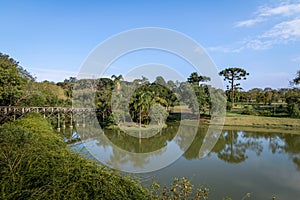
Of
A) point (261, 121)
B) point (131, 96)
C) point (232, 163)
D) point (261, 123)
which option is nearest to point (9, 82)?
point (131, 96)

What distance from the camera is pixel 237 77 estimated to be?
33.2m

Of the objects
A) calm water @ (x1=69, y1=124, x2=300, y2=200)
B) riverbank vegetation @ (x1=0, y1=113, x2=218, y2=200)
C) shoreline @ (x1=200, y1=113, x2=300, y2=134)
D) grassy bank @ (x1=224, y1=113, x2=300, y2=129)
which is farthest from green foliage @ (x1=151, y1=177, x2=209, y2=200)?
grassy bank @ (x1=224, y1=113, x2=300, y2=129)

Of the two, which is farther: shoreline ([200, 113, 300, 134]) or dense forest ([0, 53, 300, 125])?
shoreline ([200, 113, 300, 134])

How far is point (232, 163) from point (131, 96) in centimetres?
1081

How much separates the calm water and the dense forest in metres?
2.72

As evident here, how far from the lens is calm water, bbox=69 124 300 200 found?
23.9 ft

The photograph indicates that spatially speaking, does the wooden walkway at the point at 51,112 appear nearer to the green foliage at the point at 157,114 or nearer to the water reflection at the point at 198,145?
the water reflection at the point at 198,145

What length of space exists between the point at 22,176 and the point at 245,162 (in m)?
10.1

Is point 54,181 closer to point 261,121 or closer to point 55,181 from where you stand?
point 55,181

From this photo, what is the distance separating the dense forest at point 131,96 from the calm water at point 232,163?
8.91 feet

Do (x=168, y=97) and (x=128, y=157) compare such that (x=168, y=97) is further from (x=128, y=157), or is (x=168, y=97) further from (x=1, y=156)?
Answer: (x=1, y=156)

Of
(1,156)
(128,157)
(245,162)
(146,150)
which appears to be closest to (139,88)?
(146,150)

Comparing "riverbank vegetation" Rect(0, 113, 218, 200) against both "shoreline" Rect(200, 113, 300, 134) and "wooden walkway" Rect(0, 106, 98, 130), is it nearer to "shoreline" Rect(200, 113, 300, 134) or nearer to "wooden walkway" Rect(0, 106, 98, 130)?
"wooden walkway" Rect(0, 106, 98, 130)

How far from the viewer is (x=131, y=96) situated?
64.2ft
